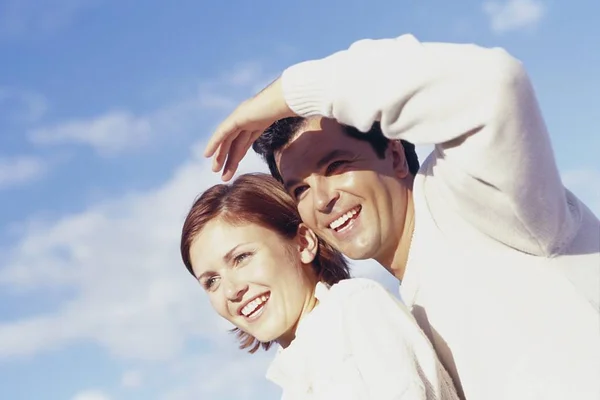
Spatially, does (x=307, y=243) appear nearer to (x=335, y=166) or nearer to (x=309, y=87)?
(x=335, y=166)

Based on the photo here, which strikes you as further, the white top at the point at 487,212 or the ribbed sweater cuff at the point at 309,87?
the ribbed sweater cuff at the point at 309,87

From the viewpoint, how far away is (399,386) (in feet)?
9.89

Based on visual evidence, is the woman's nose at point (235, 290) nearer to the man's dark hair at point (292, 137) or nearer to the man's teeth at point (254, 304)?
the man's teeth at point (254, 304)

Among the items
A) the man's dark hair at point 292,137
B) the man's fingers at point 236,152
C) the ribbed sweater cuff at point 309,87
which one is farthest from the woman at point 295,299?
the ribbed sweater cuff at point 309,87

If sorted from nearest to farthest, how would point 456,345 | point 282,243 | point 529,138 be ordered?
point 529,138 → point 456,345 → point 282,243

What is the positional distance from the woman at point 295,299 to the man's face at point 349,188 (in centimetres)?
30

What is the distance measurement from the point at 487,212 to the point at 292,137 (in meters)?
1.57

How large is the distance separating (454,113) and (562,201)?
2.01ft

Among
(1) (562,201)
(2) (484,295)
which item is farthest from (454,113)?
(2) (484,295)

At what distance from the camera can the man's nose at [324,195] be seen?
4.11 meters

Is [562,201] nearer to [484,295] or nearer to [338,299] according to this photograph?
[484,295]

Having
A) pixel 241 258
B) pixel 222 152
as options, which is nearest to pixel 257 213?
pixel 241 258

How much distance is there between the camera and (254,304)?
4316 mm

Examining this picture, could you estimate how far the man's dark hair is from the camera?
4.21 metres
